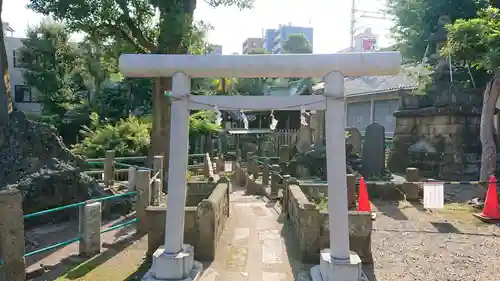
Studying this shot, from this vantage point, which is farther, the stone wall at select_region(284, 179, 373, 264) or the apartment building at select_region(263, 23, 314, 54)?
the apartment building at select_region(263, 23, 314, 54)

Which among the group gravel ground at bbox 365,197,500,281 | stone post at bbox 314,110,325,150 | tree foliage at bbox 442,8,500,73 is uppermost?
tree foliage at bbox 442,8,500,73

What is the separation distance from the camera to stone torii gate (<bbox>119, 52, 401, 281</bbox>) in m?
4.84

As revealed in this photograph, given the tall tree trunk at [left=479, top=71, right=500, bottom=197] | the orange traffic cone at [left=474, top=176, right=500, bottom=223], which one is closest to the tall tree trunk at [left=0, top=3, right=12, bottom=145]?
the orange traffic cone at [left=474, top=176, right=500, bottom=223]

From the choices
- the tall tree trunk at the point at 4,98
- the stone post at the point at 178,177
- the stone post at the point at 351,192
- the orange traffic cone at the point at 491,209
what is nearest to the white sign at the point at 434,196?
the orange traffic cone at the point at 491,209

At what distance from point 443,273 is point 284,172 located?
363 inches

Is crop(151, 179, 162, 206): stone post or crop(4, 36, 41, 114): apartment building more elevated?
crop(4, 36, 41, 114): apartment building

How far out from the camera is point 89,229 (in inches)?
272

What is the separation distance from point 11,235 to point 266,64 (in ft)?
13.6

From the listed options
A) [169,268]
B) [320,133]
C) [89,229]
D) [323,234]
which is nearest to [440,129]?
[320,133]

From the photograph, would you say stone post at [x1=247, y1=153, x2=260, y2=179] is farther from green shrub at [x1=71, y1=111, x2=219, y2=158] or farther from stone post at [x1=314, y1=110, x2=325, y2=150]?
green shrub at [x1=71, y1=111, x2=219, y2=158]

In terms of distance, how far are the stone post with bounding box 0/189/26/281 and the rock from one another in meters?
4.24

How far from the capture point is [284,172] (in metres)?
15.1

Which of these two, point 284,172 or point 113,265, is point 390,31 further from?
point 113,265

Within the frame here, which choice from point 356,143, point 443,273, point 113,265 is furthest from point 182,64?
point 356,143
